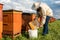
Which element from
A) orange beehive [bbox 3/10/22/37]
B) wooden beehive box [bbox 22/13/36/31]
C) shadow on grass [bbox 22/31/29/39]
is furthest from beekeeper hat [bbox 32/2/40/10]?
shadow on grass [bbox 22/31/29/39]

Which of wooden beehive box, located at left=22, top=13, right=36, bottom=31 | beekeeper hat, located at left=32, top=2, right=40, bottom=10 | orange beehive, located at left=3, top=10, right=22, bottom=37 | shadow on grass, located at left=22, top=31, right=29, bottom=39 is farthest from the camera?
wooden beehive box, located at left=22, top=13, right=36, bottom=31

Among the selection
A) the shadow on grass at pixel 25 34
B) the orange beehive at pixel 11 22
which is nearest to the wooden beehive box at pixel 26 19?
the shadow on grass at pixel 25 34

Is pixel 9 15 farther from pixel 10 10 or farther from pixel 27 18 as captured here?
pixel 27 18

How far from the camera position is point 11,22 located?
7410 millimetres

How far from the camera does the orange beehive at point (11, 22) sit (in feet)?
24.2

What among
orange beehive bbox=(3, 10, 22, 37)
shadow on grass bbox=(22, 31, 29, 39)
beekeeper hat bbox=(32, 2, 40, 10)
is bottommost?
shadow on grass bbox=(22, 31, 29, 39)

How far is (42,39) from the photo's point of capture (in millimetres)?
7801

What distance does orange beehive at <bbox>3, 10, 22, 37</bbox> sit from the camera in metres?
7.39

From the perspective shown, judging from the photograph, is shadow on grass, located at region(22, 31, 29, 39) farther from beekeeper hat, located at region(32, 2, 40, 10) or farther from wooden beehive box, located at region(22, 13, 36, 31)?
beekeeper hat, located at region(32, 2, 40, 10)

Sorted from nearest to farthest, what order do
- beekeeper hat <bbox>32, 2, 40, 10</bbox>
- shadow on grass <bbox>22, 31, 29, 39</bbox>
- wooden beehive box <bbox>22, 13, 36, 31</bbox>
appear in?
beekeeper hat <bbox>32, 2, 40, 10</bbox> → shadow on grass <bbox>22, 31, 29, 39</bbox> → wooden beehive box <bbox>22, 13, 36, 31</bbox>

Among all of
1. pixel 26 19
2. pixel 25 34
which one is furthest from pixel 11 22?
pixel 26 19

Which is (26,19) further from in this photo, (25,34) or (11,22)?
(11,22)

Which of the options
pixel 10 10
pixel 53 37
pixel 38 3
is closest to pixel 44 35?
pixel 53 37

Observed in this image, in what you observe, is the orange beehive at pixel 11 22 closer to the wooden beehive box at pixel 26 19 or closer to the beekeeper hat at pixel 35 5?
the beekeeper hat at pixel 35 5
